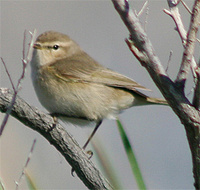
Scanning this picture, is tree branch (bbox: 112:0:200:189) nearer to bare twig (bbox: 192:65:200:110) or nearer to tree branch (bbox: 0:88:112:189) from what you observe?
bare twig (bbox: 192:65:200:110)

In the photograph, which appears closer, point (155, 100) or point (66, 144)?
point (66, 144)

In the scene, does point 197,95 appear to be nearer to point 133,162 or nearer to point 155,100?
point 133,162

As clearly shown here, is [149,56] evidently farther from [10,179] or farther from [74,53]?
[10,179]

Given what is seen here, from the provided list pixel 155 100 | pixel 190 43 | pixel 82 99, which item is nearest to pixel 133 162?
pixel 190 43

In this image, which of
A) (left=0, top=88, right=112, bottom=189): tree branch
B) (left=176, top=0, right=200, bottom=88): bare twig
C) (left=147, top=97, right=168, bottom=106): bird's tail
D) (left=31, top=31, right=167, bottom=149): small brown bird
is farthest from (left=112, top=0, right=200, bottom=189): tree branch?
(left=147, top=97, right=168, bottom=106): bird's tail

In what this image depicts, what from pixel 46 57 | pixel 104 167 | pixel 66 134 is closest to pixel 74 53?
pixel 46 57

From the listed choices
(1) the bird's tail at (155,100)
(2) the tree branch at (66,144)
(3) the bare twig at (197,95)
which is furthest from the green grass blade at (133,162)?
(1) the bird's tail at (155,100)

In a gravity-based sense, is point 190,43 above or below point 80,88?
above

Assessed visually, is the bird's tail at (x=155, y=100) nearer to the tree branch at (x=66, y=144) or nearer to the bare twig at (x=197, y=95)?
the tree branch at (x=66, y=144)
